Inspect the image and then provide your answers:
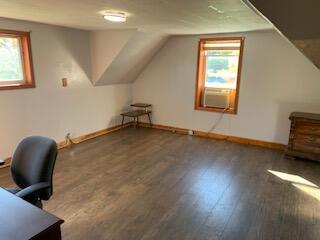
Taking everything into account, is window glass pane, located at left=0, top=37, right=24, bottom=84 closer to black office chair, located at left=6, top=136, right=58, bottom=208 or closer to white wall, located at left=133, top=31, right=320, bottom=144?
black office chair, located at left=6, top=136, right=58, bottom=208

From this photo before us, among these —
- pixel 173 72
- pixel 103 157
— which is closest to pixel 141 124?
pixel 173 72

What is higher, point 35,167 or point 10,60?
point 10,60

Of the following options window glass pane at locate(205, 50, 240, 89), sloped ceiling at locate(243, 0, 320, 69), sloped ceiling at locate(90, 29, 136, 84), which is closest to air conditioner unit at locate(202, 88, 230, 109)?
window glass pane at locate(205, 50, 240, 89)

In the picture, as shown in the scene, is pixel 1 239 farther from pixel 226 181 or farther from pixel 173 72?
pixel 173 72

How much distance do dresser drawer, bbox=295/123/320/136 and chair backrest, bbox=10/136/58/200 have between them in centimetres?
349

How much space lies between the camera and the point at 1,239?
38.4 inches

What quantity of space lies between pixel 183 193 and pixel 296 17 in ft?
6.67

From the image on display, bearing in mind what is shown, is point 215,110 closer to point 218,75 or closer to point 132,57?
point 218,75

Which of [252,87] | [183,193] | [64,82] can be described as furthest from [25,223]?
[252,87]

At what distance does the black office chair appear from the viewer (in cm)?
162

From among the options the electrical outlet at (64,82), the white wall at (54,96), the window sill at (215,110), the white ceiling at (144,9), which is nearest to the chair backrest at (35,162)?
the white ceiling at (144,9)

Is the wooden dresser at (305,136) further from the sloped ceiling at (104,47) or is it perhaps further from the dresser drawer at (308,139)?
the sloped ceiling at (104,47)

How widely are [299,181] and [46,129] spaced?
3802 millimetres

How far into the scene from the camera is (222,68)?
182 inches
